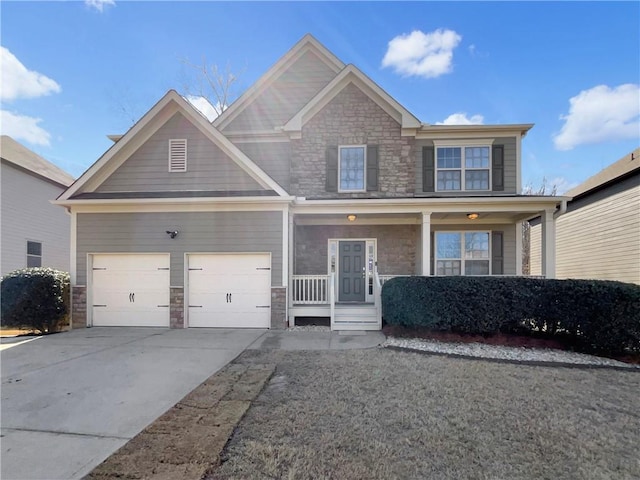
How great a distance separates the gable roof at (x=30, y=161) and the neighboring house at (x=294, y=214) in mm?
6694

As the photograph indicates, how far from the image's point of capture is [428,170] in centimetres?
1098

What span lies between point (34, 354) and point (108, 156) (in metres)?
5.38

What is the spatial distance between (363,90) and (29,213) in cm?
1396

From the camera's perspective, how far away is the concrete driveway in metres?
2.97

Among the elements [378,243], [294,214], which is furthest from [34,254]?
[378,243]

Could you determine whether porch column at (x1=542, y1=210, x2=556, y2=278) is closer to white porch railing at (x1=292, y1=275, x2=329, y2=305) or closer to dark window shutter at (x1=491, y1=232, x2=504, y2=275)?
dark window shutter at (x1=491, y1=232, x2=504, y2=275)

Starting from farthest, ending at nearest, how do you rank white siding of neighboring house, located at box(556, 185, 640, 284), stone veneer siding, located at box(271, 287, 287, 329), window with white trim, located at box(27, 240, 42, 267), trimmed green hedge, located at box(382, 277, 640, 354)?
window with white trim, located at box(27, 240, 42, 267)
white siding of neighboring house, located at box(556, 185, 640, 284)
stone veneer siding, located at box(271, 287, 287, 329)
trimmed green hedge, located at box(382, 277, 640, 354)

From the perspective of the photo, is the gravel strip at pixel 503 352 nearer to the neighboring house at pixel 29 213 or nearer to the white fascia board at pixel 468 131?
the white fascia board at pixel 468 131

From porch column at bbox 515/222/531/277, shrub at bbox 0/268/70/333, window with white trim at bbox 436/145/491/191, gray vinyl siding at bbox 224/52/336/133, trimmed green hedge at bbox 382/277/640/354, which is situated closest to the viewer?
trimmed green hedge at bbox 382/277/640/354

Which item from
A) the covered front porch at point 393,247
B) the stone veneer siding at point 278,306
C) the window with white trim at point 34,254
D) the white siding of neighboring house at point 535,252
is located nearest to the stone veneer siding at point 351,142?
the covered front porch at point 393,247

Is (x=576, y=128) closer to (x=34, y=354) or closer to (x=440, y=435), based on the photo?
(x=440, y=435)

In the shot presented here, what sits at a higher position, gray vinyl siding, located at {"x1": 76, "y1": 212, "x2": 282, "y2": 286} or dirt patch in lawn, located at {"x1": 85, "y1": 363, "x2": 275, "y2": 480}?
gray vinyl siding, located at {"x1": 76, "y1": 212, "x2": 282, "y2": 286}

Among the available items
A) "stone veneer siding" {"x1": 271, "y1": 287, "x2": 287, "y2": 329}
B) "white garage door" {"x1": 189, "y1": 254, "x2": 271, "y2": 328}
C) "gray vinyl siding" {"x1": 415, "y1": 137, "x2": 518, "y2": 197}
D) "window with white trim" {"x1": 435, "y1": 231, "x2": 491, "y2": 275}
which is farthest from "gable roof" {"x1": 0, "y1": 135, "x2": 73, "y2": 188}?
"window with white trim" {"x1": 435, "y1": 231, "x2": 491, "y2": 275}

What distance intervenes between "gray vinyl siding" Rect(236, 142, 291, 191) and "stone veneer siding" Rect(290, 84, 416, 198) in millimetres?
329
